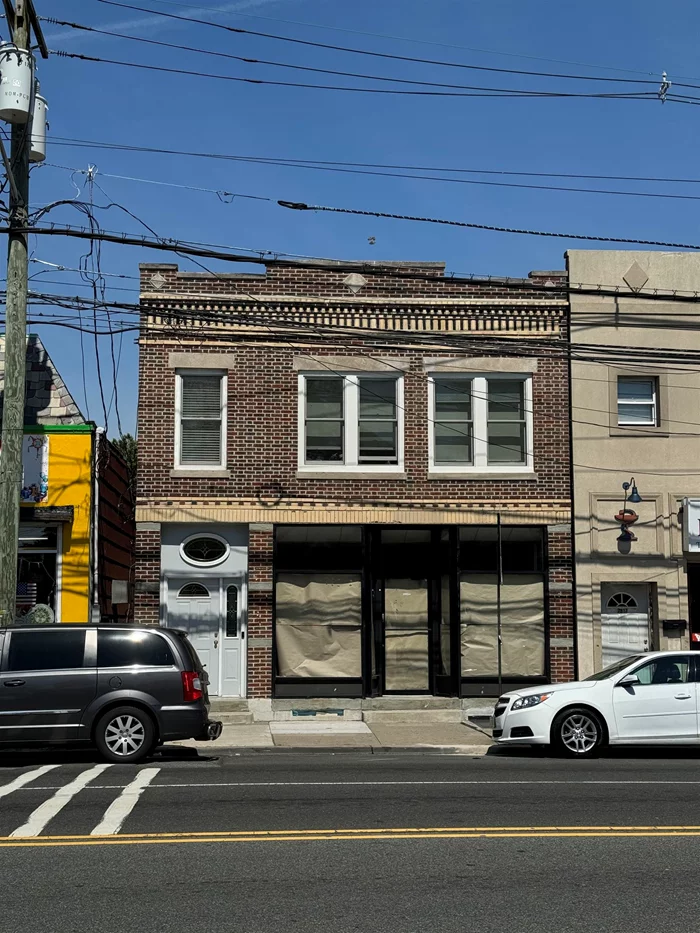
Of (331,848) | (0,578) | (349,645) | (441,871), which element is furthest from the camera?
(349,645)

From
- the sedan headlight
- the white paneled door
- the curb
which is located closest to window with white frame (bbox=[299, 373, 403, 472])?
the white paneled door

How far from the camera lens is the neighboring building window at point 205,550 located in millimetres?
20000

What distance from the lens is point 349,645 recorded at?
20.0 meters

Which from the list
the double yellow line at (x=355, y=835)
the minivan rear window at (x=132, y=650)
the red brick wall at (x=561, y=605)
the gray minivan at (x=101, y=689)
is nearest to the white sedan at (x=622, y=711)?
the gray minivan at (x=101, y=689)

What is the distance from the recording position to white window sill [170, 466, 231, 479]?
65.4 feet

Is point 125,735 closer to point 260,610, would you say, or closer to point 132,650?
point 132,650

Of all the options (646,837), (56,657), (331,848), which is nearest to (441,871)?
(331,848)

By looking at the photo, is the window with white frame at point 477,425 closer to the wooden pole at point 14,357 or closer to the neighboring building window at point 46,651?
the wooden pole at point 14,357

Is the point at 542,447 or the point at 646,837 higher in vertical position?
the point at 542,447

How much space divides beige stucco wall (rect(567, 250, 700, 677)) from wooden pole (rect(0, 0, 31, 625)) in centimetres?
1026

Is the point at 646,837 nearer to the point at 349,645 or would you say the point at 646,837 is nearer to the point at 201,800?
the point at 201,800

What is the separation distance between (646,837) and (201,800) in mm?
4126

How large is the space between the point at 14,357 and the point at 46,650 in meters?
4.21

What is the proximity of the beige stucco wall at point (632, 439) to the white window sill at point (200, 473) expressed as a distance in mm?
6536
